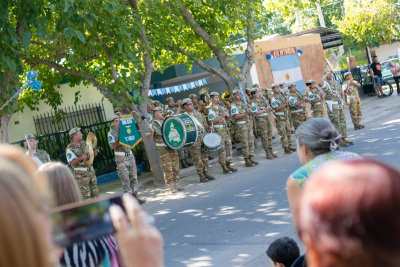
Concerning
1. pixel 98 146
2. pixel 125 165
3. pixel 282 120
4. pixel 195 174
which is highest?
pixel 98 146

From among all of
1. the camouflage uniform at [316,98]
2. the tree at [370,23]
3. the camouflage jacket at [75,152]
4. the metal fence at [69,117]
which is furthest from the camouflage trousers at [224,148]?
the tree at [370,23]

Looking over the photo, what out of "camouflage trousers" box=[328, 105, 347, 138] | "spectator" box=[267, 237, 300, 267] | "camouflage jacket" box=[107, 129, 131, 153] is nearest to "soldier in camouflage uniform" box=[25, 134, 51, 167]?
"camouflage jacket" box=[107, 129, 131, 153]

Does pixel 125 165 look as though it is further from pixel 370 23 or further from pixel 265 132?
pixel 370 23

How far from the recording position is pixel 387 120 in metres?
14.1

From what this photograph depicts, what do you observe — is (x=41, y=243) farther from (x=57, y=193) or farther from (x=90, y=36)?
(x=90, y=36)

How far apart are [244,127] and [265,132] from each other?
2.62 feet

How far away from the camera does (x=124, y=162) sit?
9.33m

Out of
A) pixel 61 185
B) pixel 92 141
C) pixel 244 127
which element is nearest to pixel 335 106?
pixel 244 127

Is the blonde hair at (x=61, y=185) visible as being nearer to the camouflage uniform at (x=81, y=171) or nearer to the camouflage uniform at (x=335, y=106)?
the camouflage uniform at (x=81, y=171)

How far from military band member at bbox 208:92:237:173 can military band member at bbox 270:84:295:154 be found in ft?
6.41

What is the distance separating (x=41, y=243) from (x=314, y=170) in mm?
2019

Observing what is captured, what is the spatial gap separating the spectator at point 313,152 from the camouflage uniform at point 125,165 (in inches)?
264

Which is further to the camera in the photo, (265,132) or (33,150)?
(265,132)

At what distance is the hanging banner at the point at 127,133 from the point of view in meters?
9.21
